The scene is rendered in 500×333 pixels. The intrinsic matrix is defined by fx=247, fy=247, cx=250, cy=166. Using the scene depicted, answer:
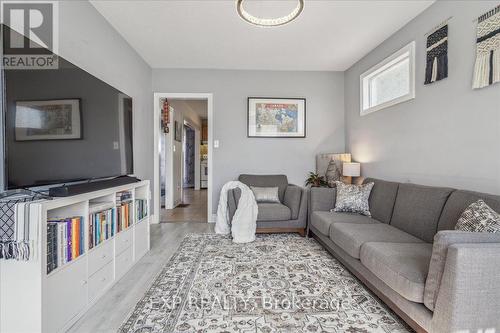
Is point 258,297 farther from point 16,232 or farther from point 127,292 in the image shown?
point 16,232

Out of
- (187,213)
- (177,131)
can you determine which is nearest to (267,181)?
(187,213)

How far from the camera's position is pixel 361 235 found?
6.92 ft

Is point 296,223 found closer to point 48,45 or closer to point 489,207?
point 489,207

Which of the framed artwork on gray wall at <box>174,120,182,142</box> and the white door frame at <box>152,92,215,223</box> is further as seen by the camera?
the framed artwork on gray wall at <box>174,120,182,142</box>

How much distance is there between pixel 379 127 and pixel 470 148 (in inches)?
53.8

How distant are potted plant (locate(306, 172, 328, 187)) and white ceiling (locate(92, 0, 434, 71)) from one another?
1824mm

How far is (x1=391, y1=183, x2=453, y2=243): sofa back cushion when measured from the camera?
6.75ft

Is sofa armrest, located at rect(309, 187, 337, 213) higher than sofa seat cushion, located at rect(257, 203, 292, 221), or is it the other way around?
sofa armrest, located at rect(309, 187, 337, 213)

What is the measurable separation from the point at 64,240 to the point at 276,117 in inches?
135

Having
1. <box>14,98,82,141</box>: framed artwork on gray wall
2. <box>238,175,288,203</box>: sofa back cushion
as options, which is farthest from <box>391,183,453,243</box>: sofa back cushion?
<box>14,98,82,141</box>: framed artwork on gray wall

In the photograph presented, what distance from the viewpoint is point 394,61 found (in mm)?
3092

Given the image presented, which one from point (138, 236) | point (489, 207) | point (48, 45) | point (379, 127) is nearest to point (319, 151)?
point (379, 127)

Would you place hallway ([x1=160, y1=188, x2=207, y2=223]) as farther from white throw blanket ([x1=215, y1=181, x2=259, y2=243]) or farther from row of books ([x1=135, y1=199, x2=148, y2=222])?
row of books ([x1=135, y1=199, x2=148, y2=222])

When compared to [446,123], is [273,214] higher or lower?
lower
